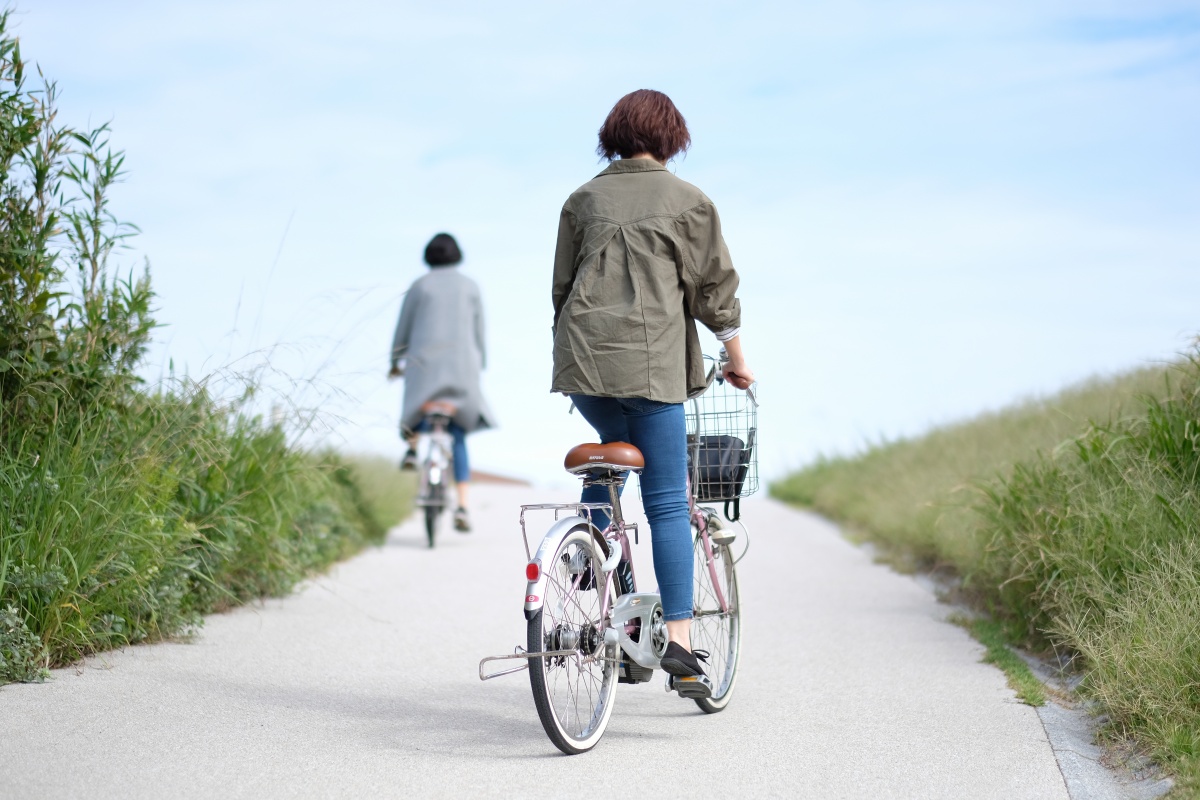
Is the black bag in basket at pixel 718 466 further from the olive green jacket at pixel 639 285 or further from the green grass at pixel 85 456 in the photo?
the green grass at pixel 85 456

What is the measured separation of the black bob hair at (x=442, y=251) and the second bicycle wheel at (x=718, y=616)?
22.0 ft

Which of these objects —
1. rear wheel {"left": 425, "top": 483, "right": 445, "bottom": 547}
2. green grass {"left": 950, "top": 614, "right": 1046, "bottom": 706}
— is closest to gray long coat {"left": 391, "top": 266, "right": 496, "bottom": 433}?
rear wheel {"left": 425, "top": 483, "right": 445, "bottom": 547}

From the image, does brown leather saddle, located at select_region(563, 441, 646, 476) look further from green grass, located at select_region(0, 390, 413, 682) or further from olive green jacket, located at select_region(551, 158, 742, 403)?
green grass, located at select_region(0, 390, 413, 682)

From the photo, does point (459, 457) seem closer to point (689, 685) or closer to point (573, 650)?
A: point (689, 685)

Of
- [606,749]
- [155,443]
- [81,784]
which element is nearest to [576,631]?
[606,749]

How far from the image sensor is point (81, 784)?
3922 mm

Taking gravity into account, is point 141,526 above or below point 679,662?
above

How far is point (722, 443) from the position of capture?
16.5 feet

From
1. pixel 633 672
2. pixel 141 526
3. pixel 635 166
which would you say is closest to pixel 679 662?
pixel 633 672

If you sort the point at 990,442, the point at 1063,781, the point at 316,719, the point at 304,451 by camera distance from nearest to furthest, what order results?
the point at 1063,781, the point at 316,719, the point at 304,451, the point at 990,442

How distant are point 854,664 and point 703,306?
7.67 feet

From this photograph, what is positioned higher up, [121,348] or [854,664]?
[121,348]

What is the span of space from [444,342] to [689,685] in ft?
23.0

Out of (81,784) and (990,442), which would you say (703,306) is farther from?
(990,442)
